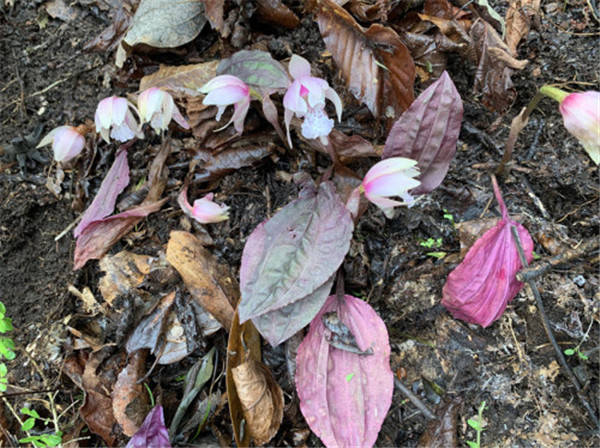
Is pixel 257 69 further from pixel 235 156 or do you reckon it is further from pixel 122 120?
pixel 122 120

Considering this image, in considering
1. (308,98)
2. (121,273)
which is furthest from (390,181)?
(121,273)

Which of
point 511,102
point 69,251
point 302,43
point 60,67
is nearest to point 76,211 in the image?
point 69,251

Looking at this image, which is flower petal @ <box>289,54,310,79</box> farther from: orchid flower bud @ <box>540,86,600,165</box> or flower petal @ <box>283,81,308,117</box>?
orchid flower bud @ <box>540,86,600,165</box>

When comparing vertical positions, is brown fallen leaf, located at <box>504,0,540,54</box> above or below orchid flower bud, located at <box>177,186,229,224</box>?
above

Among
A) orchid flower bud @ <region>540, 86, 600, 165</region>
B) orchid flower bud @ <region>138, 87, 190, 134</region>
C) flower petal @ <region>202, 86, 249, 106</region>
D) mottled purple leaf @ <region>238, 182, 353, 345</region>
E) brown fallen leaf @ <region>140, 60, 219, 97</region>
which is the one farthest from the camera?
brown fallen leaf @ <region>140, 60, 219, 97</region>

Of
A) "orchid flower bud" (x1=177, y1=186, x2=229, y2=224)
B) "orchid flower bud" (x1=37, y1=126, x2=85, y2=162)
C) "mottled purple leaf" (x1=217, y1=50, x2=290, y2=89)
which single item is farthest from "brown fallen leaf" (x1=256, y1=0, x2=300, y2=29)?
"orchid flower bud" (x1=37, y1=126, x2=85, y2=162)

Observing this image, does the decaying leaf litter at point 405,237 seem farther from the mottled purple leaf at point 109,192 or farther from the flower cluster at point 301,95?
the flower cluster at point 301,95

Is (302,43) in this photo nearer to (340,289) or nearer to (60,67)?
(340,289)
